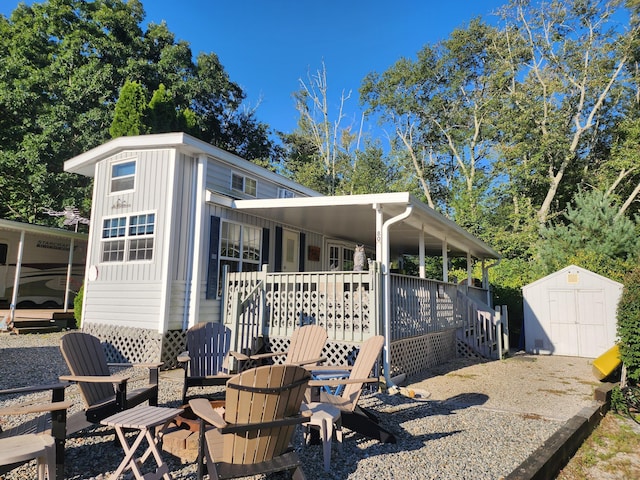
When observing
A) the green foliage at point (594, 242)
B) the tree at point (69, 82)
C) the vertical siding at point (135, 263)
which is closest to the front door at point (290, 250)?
the vertical siding at point (135, 263)

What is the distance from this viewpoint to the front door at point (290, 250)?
1059cm

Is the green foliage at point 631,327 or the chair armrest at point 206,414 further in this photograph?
the green foliage at point 631,327

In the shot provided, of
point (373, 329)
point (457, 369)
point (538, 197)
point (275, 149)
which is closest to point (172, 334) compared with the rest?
point (373, 329)

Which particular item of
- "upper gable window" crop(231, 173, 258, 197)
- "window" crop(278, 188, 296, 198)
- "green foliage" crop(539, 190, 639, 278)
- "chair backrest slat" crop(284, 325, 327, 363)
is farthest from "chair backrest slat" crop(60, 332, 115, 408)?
"green foliage" crop(539, 190, 639, 278)

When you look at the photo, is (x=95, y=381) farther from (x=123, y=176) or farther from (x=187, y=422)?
(x=123, y=176)

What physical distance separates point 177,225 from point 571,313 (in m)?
10.1

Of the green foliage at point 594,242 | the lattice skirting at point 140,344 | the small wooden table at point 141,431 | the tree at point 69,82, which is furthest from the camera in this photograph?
the tree at point 69,82

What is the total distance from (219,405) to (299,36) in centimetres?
2985

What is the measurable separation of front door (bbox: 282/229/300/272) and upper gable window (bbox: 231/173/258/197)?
1313 millimetres

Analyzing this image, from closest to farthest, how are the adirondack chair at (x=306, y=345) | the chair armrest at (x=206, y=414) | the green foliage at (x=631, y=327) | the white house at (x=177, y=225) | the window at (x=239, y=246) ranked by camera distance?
the chair armrest at (x=206, y=414)
the adirondack chair at (x=306, y=345)
the green foliage at (x=631, y=327)
the white house at (x=177, y=225)
the window at (x=239, y=246)

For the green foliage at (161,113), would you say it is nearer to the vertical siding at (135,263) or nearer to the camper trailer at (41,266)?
the camper trailer at (41,266)

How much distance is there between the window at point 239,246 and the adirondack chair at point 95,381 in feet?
15.2

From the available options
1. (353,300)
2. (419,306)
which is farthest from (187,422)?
(419,306)

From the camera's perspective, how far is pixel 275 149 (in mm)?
30281
